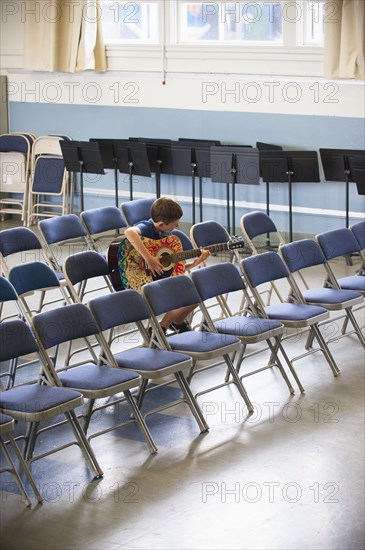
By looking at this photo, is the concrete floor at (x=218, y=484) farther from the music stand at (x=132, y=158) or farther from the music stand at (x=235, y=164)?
the music stand at (x=132, y=158)

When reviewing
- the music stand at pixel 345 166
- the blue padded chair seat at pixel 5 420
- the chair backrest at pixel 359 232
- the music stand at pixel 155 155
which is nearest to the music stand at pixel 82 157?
the music stand at pixel 155 155

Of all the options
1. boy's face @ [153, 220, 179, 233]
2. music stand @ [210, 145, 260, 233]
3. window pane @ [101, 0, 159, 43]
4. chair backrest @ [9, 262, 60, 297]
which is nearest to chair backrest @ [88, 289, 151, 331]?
chair backrest @ [9, 262, 60, 297]

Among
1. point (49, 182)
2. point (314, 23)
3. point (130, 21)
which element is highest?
point (130, 21)

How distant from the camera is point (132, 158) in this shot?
11.6m

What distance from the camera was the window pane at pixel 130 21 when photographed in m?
12.5

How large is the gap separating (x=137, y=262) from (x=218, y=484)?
2.36 m

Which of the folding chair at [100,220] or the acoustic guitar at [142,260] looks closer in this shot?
the acoustic guitar at [142,260]

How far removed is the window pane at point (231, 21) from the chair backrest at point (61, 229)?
414cm

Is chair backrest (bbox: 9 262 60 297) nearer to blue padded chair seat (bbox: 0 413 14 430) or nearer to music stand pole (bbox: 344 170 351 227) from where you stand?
blue padded chair seat (bbox: 0 413 14 430)

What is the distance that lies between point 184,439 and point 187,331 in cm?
104

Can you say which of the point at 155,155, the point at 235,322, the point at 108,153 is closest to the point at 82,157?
the point at 108,153

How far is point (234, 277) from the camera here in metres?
7.18

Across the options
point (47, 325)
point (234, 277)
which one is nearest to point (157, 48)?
Result: point (234, 277)

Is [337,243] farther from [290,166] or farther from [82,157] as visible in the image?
[82,157]
